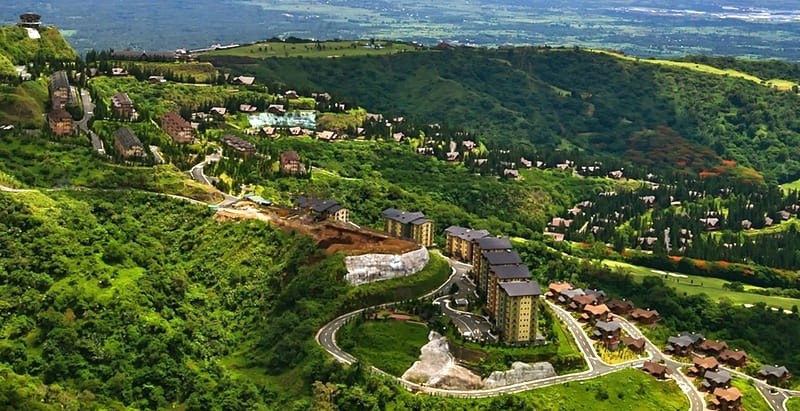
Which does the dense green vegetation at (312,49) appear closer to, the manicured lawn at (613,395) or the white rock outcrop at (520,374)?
the white rock outcrop at (520,374)

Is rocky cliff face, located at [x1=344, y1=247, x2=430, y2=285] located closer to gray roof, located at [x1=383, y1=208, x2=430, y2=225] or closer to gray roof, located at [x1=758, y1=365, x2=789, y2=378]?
gray roof, located at [x1=383, y1=208, x2=430, y2=225]

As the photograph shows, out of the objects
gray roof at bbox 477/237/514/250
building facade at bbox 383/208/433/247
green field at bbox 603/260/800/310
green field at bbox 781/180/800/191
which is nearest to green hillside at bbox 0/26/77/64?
building facade at bbox 383/208/433/247

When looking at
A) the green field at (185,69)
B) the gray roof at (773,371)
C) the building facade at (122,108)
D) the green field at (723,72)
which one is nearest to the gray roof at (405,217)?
the gray roof at (773,371)

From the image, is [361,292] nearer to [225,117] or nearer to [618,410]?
[618,410]

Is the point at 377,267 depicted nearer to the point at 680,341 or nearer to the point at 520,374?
the point at 520,374

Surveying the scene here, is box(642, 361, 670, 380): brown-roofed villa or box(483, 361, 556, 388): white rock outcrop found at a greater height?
box(483, 361, 556, 388): white rock outcrop

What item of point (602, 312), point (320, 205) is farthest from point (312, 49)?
point (602, 312)
